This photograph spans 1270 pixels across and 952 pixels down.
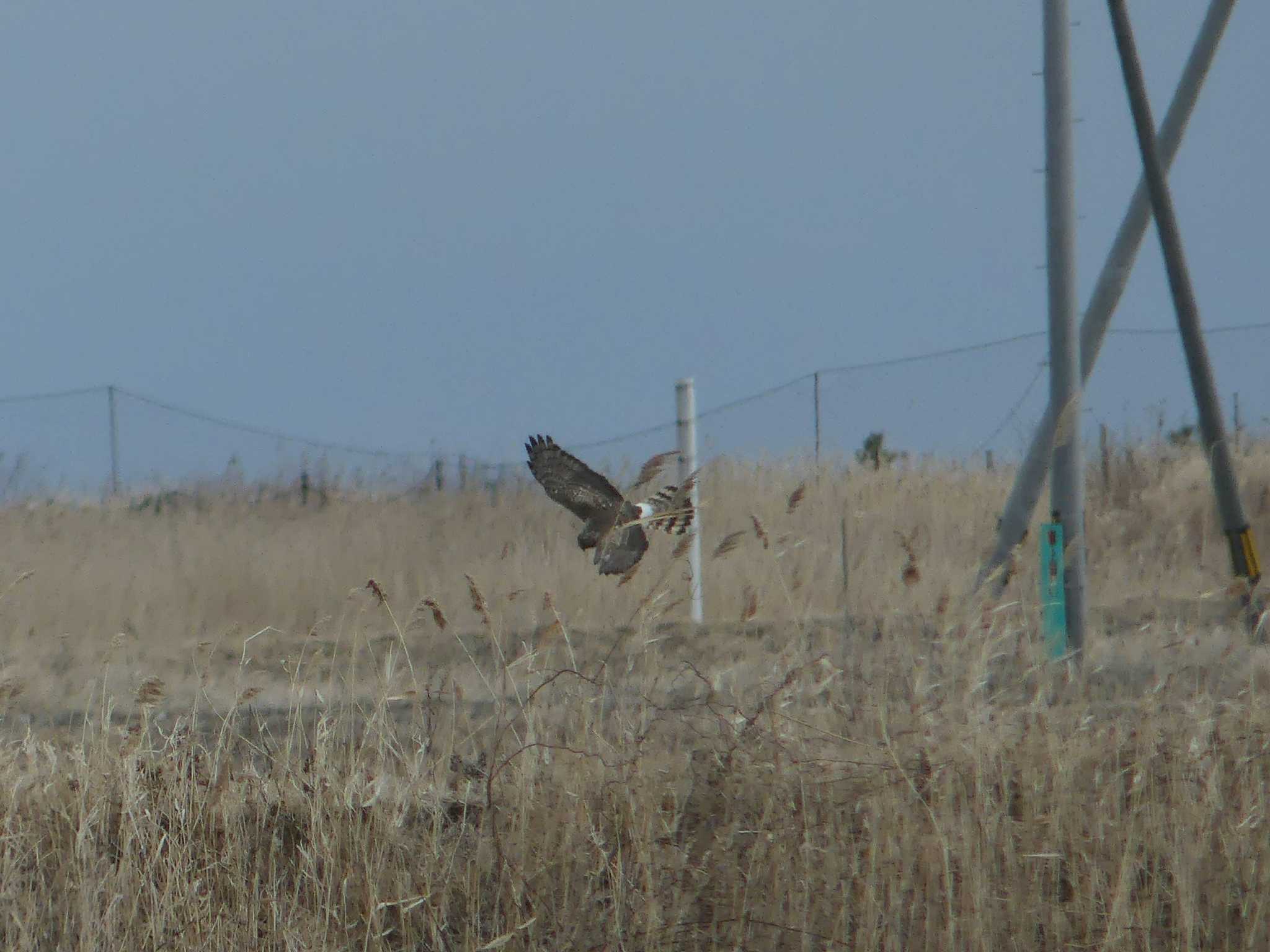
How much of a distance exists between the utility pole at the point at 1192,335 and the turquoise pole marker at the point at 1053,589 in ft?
5.87

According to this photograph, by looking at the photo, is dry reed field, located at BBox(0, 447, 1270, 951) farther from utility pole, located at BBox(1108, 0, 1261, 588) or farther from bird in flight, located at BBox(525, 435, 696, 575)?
utility pole, located at BBox(1108, 0, 1261, 588)

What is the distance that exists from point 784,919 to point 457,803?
1.17m

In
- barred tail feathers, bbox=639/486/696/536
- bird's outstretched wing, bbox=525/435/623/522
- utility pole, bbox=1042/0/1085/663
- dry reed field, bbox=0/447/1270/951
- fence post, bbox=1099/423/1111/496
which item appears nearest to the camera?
dry reed field, bbox=0/447/1270/951

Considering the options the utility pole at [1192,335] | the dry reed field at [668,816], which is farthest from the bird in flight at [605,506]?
the utility pole at [1192,335]

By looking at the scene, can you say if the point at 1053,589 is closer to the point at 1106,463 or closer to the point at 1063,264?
the point at 1063,264

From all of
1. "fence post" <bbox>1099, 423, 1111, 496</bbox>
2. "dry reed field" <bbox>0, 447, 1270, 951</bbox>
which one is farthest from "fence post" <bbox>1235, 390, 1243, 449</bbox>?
"dry reed field" <bbox>0, 447, 1270, 951</bbox>

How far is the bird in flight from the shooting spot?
365cm

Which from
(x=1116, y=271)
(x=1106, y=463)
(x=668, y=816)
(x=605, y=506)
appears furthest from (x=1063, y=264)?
(x=1106, y=463)

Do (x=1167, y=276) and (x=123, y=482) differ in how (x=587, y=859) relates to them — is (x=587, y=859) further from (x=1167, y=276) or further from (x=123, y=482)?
(x=123, y=482)

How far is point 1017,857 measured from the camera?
12.1ft

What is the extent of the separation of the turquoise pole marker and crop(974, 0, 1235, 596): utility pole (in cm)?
103

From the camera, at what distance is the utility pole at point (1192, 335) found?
26.3 ft

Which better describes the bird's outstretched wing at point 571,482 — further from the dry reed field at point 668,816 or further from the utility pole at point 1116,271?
the utility pole at point 1116,271

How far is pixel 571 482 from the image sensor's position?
148 inches
